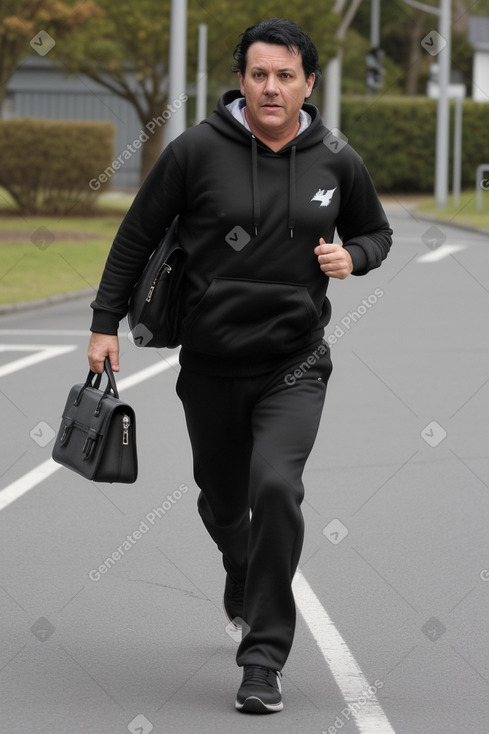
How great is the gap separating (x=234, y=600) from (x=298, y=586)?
2.93ft

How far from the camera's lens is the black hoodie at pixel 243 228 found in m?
4.88

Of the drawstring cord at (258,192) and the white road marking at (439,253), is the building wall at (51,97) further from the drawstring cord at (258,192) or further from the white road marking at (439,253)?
the drawstring cord at (258,192)

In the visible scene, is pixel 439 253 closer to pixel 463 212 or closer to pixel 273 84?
pixel 463 212

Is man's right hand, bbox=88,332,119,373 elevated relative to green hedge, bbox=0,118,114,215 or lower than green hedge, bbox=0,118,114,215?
elevated

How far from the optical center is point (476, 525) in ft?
24.6

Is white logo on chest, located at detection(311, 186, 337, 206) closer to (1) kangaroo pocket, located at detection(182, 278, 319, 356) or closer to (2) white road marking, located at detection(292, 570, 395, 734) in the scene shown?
(1) kangaroo pocket, located at detection(182, 278, 319, 356)

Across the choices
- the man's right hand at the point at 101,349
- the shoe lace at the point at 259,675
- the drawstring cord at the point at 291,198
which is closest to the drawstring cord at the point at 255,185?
the drawstring cord at the point at 291,198

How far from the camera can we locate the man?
4.81 meters

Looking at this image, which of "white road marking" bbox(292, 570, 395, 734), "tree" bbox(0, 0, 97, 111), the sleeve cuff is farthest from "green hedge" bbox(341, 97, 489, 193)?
the sleeve cuff

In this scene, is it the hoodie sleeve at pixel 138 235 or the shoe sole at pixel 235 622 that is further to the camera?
the shoe sole at pixel 235 622

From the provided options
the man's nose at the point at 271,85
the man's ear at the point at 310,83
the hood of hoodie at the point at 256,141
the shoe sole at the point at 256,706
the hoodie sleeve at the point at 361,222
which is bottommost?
the shoe sole at the point at 256,706

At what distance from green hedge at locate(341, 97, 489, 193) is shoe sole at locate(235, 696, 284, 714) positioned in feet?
165

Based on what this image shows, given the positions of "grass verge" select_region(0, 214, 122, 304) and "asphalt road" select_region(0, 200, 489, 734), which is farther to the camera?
"grass verge" select_region(0, 214, 122, 304)

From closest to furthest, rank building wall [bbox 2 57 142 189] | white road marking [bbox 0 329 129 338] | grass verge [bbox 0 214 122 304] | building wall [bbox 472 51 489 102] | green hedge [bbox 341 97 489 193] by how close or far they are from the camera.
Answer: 1. white road marking [bbox 0 329 129 338]
2. grass verge [bbox 0 214 122 304]
3. green hedge [bbox 341 97 489 193]
4. building wall [bbox 472 51 489 102]
5. building wall [bbox 2 57 142 189]
